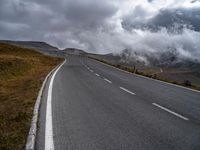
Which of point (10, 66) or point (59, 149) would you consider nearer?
point (59, 149)

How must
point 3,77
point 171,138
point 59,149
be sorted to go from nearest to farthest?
point 59,149
point 171,138
point 3,77

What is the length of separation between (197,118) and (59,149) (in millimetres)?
4257

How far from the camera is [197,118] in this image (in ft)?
24.6

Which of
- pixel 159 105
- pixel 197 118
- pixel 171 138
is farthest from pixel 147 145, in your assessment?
pixel 159 105

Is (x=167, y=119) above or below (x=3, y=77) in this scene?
above

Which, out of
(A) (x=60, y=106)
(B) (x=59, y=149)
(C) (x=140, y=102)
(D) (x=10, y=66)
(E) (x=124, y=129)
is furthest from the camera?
(D) (x=10, y=66)

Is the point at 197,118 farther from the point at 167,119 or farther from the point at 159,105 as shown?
the point at 159,105

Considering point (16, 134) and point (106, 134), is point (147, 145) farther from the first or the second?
point (16, 134)

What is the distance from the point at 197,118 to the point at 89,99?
13.6ft

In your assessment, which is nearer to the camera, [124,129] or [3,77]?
[124,129]

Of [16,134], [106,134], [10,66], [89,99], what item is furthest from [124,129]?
[10,66]

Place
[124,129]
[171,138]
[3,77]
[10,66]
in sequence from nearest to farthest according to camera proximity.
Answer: [171,138], [124,129], [3,77], [10,66]

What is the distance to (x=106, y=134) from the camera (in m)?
5.83

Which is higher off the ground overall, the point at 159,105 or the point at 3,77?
the point at 159,105
